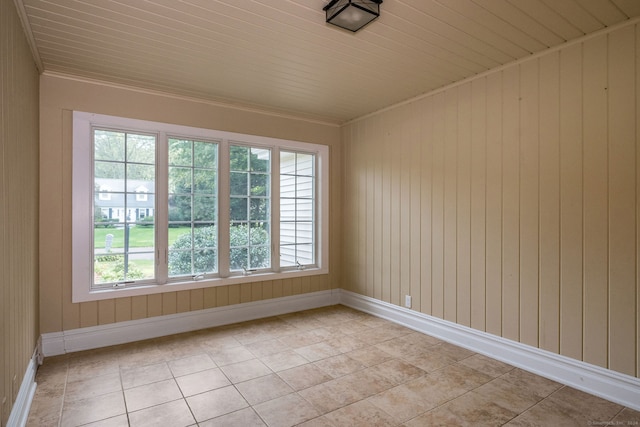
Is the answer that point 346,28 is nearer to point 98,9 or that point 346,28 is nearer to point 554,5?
point 554,5

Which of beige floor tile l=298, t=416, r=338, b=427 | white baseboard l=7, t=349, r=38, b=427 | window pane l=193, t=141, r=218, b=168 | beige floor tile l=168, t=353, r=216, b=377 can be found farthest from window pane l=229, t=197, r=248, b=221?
beige floor tile l=298, t=416, r=338, b=427

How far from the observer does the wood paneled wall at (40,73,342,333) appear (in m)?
3.26

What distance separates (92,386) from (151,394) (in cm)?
52

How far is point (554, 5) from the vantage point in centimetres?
225

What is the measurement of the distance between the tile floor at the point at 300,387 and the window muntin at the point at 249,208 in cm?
106

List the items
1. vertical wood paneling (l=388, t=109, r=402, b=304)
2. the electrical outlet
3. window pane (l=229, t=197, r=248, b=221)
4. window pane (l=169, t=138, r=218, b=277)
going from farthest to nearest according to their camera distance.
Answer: window pane (l=229, t=197, r=248, b=221) < vertical wood paneling (l=388, t=109, r=402, b=304) < the electrical outlet < window pane (l=169, t=138, r=218, b=277)

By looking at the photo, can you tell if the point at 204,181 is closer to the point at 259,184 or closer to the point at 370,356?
the point at 259,184

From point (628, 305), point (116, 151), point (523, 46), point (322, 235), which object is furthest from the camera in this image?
point (322, 235)

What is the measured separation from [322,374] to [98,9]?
→ 10.3ft

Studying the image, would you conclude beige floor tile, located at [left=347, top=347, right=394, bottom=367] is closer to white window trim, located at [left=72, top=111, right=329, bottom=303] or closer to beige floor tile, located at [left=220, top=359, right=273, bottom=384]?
beige floor tile, located at [left=220, top=359, right=273, bottom=384]

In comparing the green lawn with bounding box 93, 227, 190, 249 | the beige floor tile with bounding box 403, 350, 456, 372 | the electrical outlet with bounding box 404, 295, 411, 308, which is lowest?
the beige floor tile with bounding box 403, 350, 456, 372

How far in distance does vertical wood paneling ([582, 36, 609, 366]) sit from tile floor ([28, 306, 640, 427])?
1.56ft

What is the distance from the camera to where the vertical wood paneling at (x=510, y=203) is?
3.07 meters

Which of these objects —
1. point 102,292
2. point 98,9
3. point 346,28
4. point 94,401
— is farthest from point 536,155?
point 102,292
